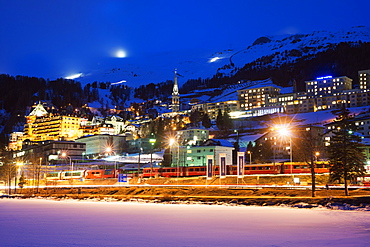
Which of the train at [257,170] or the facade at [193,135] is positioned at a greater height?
the facade at [193,135]

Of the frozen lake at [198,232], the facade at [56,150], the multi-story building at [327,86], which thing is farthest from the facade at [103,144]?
the frozen lake at [198,232]

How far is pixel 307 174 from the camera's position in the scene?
169 feet

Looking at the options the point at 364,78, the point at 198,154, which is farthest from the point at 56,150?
the point at 364,78

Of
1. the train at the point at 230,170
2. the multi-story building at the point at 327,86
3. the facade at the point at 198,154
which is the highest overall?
the multi-story building at the point at 327,86

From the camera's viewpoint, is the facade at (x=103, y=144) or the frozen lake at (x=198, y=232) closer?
the frozen lake at (x=198, y=232)

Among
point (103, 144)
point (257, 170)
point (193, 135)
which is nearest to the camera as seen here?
point (257, 170)

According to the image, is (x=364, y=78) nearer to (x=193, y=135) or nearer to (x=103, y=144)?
(x=193, y=135)

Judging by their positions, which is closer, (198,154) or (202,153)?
(202,153)

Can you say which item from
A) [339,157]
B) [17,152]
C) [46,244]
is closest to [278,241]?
[46,244]

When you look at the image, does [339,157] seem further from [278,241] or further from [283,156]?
[283,156]

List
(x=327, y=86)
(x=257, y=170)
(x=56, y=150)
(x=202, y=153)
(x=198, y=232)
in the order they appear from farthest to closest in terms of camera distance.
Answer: (x=327, y=86), (x=56, y=150), (x=202, y=153), (x=257, y=170), (x=198, y=232)

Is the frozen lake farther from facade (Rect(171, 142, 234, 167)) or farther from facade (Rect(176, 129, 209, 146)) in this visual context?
facade (Rect(176, 129, 209, 146))

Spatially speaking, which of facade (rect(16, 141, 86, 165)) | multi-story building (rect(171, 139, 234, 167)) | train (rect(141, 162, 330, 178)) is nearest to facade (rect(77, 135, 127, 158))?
facade (rect(16, 141, 86, 165))

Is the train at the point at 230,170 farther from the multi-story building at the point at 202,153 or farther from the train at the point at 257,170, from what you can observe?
the multi-story building at the point at 202,153
